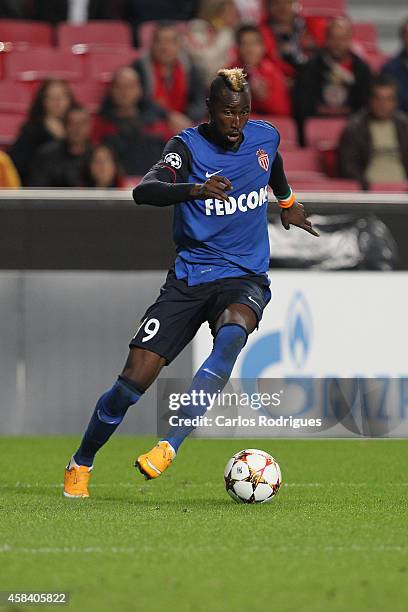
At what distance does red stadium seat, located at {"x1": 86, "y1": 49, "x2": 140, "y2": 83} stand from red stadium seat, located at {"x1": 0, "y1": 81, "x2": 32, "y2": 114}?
0.85 m

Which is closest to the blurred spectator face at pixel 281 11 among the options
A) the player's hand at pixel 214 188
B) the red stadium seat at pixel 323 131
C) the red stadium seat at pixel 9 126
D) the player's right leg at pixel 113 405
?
the red stadium seat at pixel 323 131

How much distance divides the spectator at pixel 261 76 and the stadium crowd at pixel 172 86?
14mm

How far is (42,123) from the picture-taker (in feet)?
42.7

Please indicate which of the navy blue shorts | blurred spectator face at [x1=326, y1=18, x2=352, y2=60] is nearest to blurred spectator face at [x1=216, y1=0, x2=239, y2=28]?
blurred spectator face at [x1=326, y1=18, x2=352, y2=60]

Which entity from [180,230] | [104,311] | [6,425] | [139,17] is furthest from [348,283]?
[139,17]

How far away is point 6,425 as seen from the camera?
11.2m

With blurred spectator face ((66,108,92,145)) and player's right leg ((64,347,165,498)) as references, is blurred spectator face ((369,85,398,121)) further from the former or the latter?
player's right leg ((64,347,165,498))

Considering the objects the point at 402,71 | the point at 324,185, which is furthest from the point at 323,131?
the point at 402,71

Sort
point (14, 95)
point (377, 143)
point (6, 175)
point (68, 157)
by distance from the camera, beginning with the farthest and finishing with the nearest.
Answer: point (14, 95), point (377, 143), point (68, 157), point (6, 175)

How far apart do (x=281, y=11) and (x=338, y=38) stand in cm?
82

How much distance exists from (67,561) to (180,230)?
2.66 meters

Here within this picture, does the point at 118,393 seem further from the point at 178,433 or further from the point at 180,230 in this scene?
the point at 180,230
